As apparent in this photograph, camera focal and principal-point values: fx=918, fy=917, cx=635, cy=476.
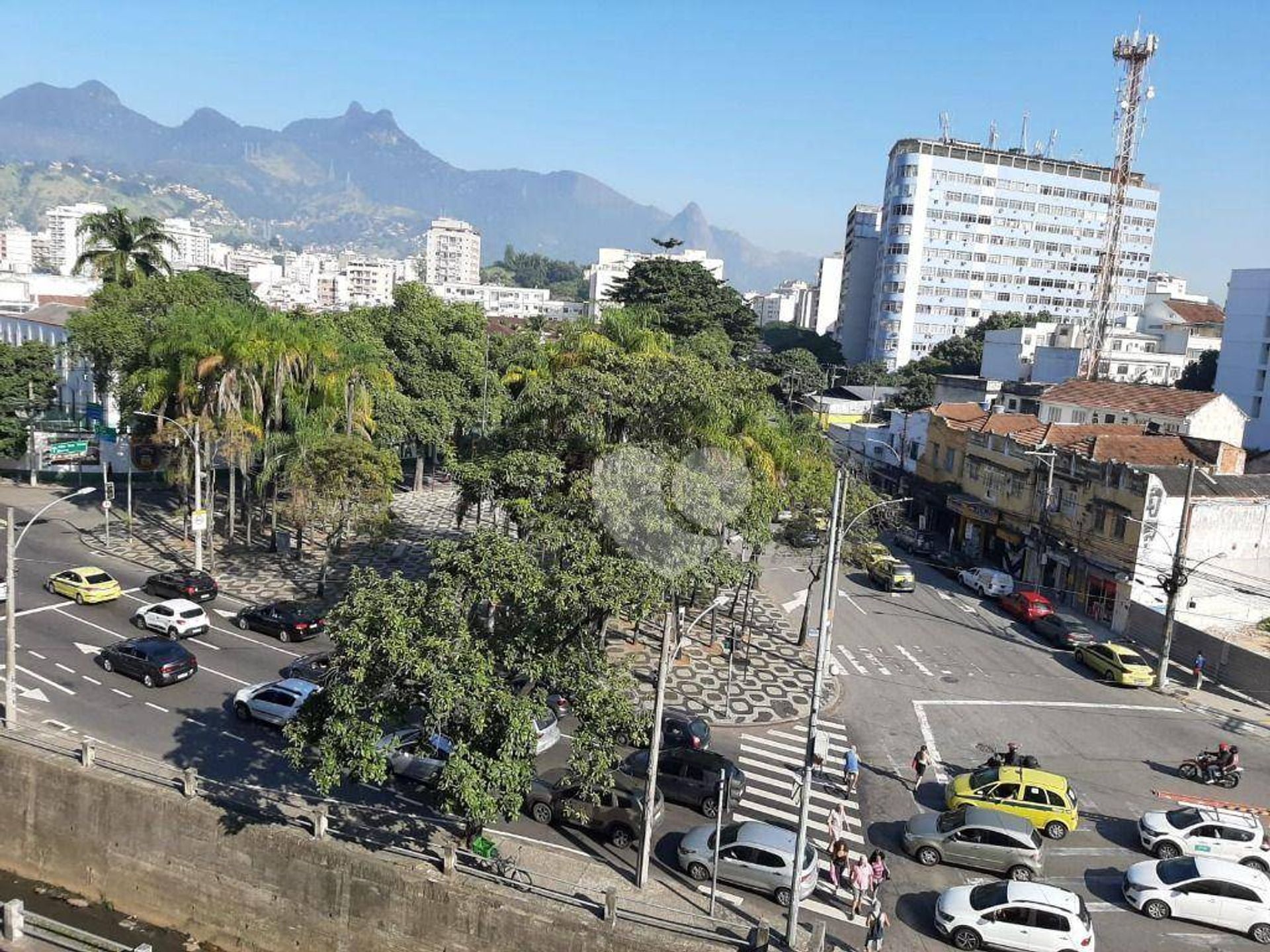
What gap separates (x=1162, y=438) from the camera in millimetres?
45562

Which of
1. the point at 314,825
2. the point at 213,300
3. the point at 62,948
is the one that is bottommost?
the point at 62,948

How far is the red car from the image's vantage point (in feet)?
124

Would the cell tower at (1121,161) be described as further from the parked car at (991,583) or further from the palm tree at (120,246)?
the palm tree at (120,246)

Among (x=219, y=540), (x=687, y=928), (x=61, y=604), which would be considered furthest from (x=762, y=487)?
(x=219, y=540)

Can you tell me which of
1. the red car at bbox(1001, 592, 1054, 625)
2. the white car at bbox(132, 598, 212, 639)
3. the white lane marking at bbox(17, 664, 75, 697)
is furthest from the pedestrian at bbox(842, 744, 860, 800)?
the white car at bbox(132, 598, 212, 639)

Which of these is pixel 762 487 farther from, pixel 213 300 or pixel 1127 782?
pixel 213 300

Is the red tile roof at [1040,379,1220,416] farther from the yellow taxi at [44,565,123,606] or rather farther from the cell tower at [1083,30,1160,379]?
the yellow taxi at [44,565,123,606]

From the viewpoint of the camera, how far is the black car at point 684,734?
23.2 meters

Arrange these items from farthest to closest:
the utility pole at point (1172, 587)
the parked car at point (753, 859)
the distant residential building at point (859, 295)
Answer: the distant residential building at point (859, 295), the utility pole at point (1172, 587), the parked car at point (753, 859)

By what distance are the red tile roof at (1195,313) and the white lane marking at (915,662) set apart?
78.0 metres

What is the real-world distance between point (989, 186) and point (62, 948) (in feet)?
393

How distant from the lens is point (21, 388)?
46.8 metres

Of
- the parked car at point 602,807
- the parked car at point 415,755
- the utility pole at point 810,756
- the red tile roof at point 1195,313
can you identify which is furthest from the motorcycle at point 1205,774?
the red tile roof at point 1195,313

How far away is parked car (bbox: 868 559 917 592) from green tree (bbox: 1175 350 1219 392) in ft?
137
